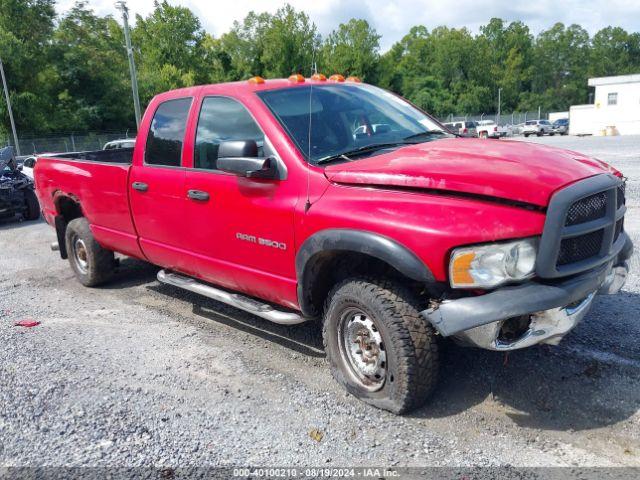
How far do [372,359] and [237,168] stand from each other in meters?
1.48

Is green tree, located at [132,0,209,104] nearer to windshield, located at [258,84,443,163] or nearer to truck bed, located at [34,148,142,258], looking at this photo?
truck bed, located at [34,148,142,258]

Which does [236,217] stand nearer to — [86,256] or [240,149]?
[240,149]

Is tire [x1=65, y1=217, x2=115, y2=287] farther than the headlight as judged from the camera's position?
Yes

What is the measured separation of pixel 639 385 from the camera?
353cm

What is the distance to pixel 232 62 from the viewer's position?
188ft

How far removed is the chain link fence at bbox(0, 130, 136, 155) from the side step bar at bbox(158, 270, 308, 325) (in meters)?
34.5

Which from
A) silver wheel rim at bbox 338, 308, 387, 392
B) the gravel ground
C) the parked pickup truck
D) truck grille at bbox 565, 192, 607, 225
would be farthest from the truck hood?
the gravel ground

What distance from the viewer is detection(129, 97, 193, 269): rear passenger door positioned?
4645mm

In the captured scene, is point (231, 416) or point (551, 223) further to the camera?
point (231, 416)

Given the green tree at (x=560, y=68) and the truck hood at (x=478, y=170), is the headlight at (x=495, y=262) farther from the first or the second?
the green tree at (x=560, y=68)

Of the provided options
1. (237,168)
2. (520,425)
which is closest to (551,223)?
(520,425)

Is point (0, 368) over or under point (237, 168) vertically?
under

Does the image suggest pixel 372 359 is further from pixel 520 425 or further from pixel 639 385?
pixel 639 385

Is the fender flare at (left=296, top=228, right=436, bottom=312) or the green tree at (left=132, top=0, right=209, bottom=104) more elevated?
the green tree at (left=132, top=0, right=209, bottom=104)
